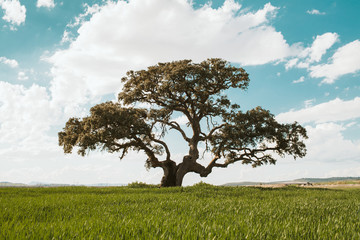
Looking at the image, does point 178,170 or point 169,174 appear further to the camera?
point 169,174

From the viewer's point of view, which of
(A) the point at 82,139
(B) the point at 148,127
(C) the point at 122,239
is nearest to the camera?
(C) the point at 122,239

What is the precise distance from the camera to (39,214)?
7.32 meters

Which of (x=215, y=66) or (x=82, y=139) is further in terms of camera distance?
(x=215, y=66)

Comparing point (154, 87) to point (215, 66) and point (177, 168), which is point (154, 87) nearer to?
point (215, 66)

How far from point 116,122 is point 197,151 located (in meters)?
9.99

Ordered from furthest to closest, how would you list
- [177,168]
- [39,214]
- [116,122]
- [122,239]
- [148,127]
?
[177,168] → [148,127] → [116,122] → [39,214] → [122,239]

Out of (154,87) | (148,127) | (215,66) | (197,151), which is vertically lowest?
(197,151)

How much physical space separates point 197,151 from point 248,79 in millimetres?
9949

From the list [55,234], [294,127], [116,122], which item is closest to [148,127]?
[116,122]

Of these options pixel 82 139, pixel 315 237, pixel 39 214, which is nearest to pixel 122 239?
pixel 315 237

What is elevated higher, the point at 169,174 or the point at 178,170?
the point at 178,170

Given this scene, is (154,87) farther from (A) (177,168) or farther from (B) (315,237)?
(B) (315,237)

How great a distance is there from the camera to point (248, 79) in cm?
2962

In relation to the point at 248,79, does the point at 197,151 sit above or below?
below
